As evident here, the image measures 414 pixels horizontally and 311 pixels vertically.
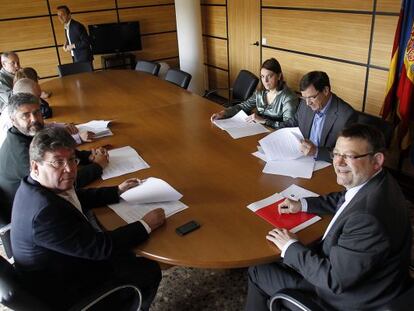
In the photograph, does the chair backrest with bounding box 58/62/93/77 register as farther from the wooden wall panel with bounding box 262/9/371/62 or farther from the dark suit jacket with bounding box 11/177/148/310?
the dark suit jacket with bounding box 11/177/148/310

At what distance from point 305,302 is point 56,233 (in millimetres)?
967

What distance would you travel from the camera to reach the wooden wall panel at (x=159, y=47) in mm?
6938

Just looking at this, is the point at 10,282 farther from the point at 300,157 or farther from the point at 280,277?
the point at 300,157

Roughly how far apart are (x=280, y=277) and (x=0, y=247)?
232 cm

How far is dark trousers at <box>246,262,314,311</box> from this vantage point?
1621 millimetres

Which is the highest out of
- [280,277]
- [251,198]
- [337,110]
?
[337,110]

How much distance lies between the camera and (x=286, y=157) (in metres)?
2.21

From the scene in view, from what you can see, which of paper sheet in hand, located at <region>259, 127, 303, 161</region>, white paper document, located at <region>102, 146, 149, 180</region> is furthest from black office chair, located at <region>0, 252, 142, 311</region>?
paper sheet in hand, located at <region>259, 127, 303, 161</region>

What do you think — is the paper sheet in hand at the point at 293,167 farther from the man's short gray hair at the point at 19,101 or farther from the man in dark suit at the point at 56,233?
the man's short gray hair at the point at 19,101

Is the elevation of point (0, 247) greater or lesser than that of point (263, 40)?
lesser

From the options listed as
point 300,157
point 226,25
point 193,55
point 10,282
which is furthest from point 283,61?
point 10,282

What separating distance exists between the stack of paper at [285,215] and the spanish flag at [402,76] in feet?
6.63

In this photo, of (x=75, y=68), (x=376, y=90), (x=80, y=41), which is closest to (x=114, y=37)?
(x=80, y=41)

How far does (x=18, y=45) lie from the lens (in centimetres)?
586
